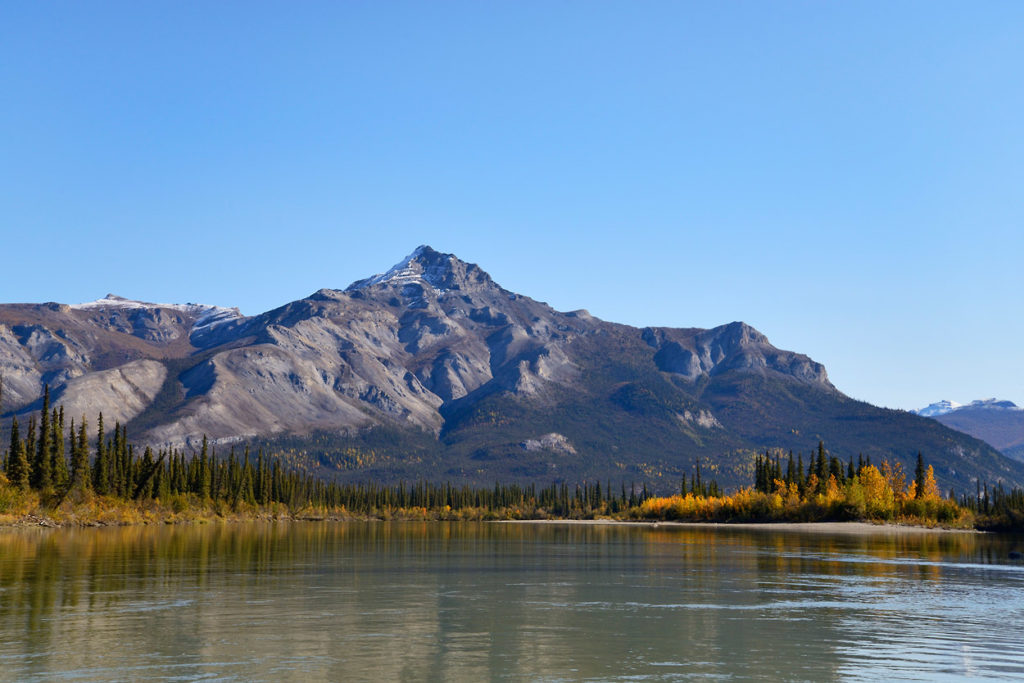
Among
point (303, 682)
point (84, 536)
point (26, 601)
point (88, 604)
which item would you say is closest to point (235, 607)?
point (88, 604)

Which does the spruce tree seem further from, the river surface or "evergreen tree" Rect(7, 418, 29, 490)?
the river surface

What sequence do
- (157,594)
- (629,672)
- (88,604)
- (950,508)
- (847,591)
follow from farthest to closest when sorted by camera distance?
(950,508) → (847,591) → (157,594) → (88,604) → (629,672)

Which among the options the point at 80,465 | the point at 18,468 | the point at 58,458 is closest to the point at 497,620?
the point at 18,468

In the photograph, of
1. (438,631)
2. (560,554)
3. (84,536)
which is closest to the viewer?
(438,631)

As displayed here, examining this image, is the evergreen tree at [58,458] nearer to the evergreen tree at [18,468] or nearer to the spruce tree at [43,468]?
the spruce tree at [43,468]

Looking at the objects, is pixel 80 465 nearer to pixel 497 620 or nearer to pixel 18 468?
pixel 18 468

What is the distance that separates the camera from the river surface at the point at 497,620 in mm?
29125

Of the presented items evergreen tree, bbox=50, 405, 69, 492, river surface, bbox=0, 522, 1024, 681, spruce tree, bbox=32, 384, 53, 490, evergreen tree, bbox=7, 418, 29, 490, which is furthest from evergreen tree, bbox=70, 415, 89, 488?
river surface, bbox=0, 522, 1024, 681

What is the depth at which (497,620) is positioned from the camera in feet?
131

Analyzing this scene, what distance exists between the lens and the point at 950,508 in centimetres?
18312

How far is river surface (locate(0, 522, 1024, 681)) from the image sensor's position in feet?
95.6

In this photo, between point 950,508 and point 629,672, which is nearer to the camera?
point 629,672

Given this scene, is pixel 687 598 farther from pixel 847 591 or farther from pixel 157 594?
pixel 157 594

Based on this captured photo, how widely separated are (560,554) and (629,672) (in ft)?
208
